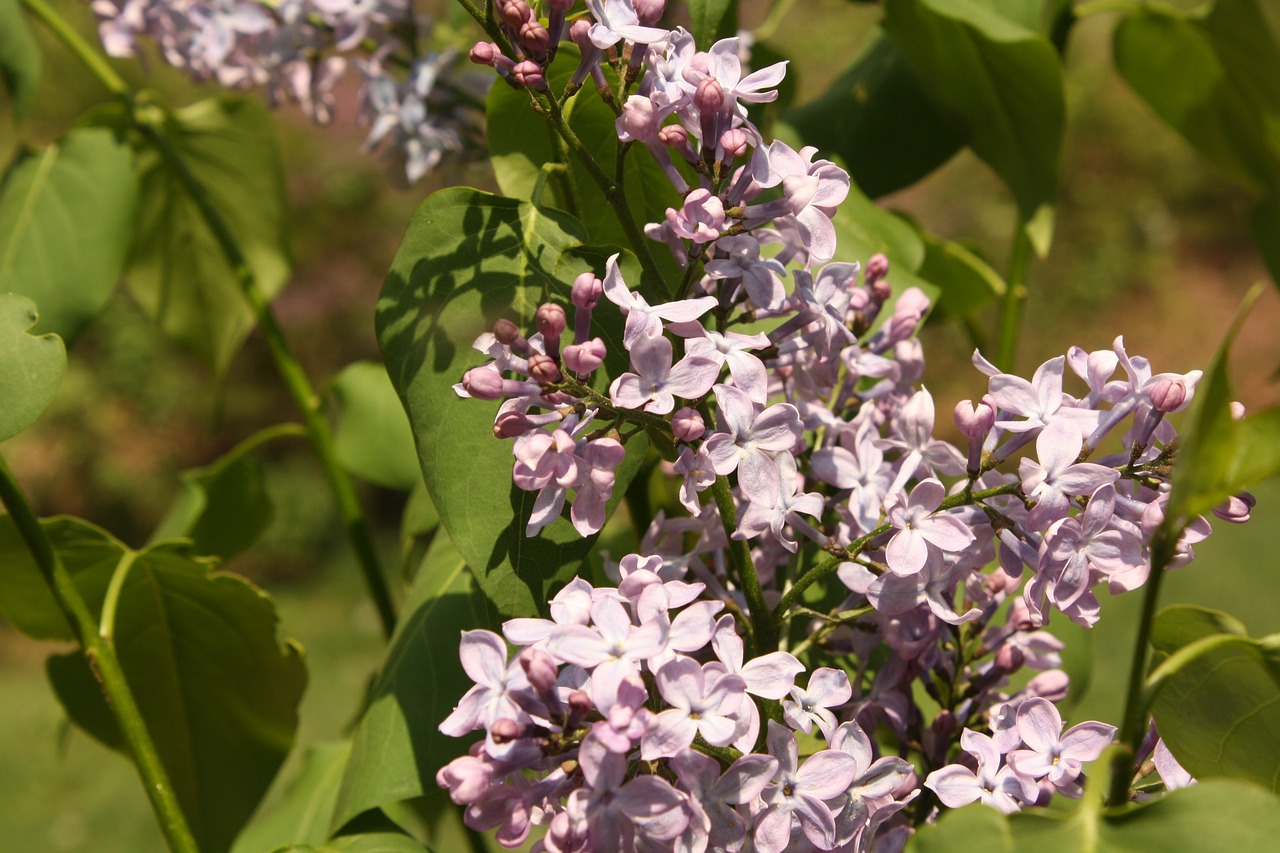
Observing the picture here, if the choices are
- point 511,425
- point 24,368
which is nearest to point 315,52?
point 24,368

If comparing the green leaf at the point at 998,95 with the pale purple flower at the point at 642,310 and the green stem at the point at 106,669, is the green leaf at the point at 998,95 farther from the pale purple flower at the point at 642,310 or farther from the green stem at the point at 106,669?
the green stem at the point at 106,669

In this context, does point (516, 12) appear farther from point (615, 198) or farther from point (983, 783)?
point (983, 783)

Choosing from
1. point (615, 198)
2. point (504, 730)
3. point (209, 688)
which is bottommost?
point (209, 688)

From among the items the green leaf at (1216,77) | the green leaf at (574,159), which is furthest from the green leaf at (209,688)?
the green leaf at (1216,77)

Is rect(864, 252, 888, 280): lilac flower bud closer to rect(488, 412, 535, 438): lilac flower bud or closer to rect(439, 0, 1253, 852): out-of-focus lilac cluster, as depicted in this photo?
rect(439, 0, 1253, 852): out-of-focus lilac cluster

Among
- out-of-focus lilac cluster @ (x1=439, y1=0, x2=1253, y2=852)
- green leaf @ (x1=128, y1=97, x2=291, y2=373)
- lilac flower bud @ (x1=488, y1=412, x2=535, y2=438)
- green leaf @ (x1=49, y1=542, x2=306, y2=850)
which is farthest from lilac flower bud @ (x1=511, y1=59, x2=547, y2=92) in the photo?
green leaf @ (x1=128, y1=97, x2=291, y2=373)

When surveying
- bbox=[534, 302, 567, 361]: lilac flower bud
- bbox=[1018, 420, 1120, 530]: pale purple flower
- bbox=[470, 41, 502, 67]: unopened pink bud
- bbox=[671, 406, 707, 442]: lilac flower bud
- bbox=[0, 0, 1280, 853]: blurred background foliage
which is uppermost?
bbox=[470, 41, 502, 67]: unopened pink bud
